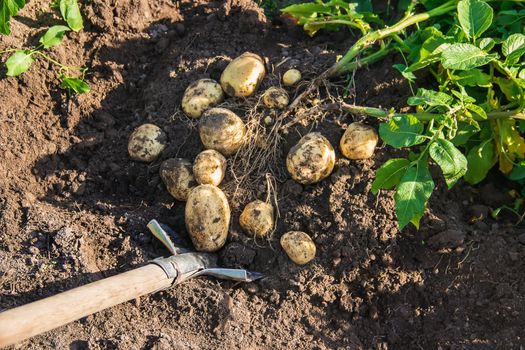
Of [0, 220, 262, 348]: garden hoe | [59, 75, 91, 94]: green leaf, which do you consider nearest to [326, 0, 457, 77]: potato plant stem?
[0, 220, 262, 348]: garden hoe

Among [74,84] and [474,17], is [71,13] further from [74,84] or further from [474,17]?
[474,17]

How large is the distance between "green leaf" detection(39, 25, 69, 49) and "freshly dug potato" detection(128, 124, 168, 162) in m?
0.53

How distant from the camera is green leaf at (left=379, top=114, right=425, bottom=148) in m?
2.13

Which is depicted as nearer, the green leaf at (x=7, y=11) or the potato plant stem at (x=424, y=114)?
the potato plant stem at (x=424, y=114)

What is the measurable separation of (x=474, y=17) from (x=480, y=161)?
0.55 meters

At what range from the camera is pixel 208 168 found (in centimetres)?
246

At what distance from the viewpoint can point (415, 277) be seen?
2.33m

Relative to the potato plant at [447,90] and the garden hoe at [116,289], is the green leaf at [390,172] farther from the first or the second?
the garden hoe at [116,289]

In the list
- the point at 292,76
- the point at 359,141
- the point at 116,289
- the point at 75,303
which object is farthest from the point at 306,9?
the point at 75,303

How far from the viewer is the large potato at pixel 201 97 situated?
2652 mm

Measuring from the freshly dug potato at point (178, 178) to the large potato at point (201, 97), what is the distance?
0.25m

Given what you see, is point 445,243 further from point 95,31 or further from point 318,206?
point 95,31

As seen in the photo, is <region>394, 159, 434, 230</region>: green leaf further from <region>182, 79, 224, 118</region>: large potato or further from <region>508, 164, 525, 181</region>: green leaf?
<region>182, 79, 224, 118</region>: large potato

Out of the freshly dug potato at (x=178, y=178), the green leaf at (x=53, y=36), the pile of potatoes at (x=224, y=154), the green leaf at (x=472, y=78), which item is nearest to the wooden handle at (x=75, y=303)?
the pile of potatoes at (x=224, y=154)
